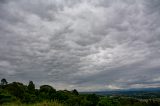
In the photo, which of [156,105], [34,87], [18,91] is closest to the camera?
[156,105]

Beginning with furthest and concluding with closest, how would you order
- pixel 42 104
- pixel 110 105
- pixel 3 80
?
1. pixel 3 80
2. pixel 110 105
3. pixel 42 104

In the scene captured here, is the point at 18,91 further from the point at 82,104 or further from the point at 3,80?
the point at 3,80

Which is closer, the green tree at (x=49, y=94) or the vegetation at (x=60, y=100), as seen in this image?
the vegetation at (x=60, y=100)

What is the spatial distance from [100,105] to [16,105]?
23.6ft

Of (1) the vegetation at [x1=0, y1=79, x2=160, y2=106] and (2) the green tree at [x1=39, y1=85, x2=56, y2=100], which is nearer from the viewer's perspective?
(1) the vegetation at [x1=0, y1=79, x2=160, y2=106]

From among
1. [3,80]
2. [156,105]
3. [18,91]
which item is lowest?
[156,105]

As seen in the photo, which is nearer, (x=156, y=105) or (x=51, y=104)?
(x=51, y=104)

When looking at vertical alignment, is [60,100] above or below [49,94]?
below

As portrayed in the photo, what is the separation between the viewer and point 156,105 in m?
30.7

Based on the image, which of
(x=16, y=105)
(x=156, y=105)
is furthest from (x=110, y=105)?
(x=156, y=105)

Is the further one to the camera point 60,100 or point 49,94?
point 49,94

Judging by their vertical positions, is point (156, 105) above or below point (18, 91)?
below

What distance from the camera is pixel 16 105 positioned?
17734 mm

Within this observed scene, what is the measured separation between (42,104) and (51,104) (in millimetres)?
605
